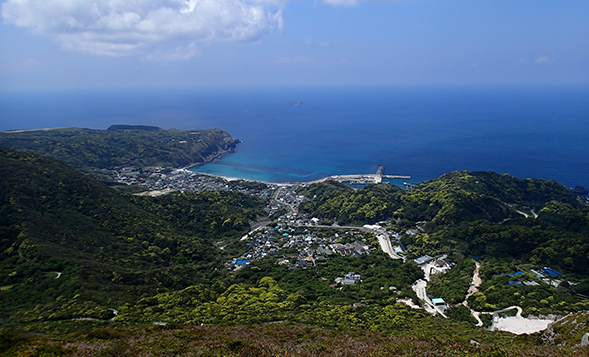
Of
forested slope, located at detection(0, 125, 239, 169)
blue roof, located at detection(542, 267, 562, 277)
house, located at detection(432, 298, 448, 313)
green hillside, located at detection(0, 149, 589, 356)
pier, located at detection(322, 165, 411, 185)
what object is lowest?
pier, located at detection(322, 165, 411, 185)

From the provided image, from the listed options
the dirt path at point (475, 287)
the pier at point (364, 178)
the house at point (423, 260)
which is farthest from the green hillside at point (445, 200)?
the pier at point (364, 178)

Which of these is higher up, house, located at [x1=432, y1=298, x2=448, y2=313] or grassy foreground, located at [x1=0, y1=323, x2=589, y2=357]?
→ grassy foreground, located at [x1=0, y1=323, x2=589, y2=357]

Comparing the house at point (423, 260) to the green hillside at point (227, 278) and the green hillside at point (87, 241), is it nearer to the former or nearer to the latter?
the green hillside at point (227, 278)

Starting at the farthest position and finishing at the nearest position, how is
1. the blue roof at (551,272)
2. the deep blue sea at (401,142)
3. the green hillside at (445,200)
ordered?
1. the deep blue sea at (401,142)
2. the green hillside at (445,200)
3. the blue roof at (551,272)

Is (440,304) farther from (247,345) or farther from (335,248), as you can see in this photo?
(247,345)

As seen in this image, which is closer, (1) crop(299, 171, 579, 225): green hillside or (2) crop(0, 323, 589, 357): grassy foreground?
(2) crop(0, 323, 589, 357): grassy foreground

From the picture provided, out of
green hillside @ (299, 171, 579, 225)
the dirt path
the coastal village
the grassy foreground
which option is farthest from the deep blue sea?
the grassy foreground

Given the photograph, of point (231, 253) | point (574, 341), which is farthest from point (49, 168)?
point (574, 341)

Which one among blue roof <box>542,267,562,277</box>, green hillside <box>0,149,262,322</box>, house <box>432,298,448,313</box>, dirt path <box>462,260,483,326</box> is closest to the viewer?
green hillside <box>0,149,262,322</box>

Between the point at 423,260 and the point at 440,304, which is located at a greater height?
the point at 440,304

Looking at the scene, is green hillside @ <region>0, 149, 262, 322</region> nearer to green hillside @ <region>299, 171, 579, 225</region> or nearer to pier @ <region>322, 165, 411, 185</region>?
green hillside @ <region>299, 171, 579, 225</region>

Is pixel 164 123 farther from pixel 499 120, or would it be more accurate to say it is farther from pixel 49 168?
pixel 499 120

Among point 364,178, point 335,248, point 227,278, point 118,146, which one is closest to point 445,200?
point 335,248
